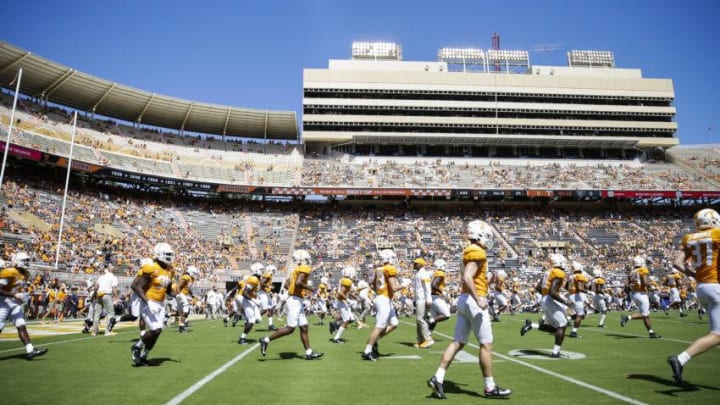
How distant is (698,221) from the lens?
6.97 m

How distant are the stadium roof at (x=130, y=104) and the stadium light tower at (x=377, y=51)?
59.4ft

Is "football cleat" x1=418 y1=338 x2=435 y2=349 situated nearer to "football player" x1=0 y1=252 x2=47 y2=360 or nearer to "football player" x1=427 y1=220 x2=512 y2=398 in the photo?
"football player" x1=427 y1=220 x2=512 y2=398

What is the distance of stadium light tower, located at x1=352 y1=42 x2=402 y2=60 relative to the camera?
66750 millimetres

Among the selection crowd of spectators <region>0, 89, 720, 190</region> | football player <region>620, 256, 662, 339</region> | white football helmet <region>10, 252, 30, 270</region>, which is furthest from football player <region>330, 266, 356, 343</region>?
crowd of spectators <region>0, 89, 720, 190</region>

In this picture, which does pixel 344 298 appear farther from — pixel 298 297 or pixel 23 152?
pixel 23 152

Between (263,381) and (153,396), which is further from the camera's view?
(263,381)

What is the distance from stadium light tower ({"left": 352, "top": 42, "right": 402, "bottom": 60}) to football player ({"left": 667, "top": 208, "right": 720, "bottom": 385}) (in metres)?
63.1

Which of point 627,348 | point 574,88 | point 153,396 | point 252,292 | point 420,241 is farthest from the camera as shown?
point 574,88

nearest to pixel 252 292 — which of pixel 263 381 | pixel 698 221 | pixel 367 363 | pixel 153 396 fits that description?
pixel 367 363

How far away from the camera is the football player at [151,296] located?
845cm

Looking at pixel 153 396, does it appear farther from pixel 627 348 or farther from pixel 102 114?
pixel 102 114

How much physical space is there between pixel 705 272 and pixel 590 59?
246ft

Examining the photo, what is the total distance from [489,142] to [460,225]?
16897 millimetres

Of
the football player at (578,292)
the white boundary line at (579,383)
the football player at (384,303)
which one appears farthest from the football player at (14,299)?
the football player at (578,292)
